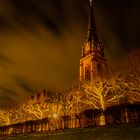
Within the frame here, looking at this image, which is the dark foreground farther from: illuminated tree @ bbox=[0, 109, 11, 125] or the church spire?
the church spire

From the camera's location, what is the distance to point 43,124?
33.5 metres

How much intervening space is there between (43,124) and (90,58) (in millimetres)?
65675

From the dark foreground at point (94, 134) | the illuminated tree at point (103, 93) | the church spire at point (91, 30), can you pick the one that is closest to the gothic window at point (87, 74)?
the church spire at point (91, 30)

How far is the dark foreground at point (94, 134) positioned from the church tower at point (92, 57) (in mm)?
64363

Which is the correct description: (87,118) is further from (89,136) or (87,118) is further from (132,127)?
(132,127)

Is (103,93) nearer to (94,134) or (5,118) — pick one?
(94,134)

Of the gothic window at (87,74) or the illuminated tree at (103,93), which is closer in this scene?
the illuminated tree at (103,93)

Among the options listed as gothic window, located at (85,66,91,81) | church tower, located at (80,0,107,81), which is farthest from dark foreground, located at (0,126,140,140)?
gothic window, located at (85,66,91,81)

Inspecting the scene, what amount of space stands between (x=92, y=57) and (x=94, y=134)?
74.9 meters

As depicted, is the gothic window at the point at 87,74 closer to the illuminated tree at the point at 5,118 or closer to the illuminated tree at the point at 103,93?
the illuminated tree at the point at 5,118

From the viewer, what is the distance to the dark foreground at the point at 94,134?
20595 millimetres

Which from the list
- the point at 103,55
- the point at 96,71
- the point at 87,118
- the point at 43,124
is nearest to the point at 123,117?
the point at 87,118

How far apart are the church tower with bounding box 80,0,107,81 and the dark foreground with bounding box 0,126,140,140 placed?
6436cm

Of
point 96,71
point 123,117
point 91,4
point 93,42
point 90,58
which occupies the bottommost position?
point 123,117
